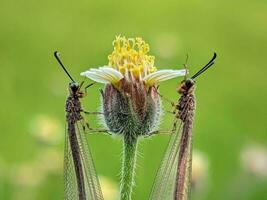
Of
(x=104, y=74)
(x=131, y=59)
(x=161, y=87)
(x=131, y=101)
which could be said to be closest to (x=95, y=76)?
(x=104, y=74)

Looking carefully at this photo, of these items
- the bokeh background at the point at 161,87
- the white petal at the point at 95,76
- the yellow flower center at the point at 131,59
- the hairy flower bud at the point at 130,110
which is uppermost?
the bokeh background at the point at 161,87

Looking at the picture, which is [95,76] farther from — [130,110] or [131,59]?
[131,59]

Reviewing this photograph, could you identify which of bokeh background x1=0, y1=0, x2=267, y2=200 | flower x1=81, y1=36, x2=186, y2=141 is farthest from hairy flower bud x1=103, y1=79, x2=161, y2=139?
bokeh background x1=0, y1=0, x2=267, y2=200

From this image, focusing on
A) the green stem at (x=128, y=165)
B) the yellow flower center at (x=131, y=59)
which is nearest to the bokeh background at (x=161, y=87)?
the yellow flower center at (x=131, y=59)

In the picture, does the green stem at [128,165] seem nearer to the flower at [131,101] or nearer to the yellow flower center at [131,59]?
the flower at [131,101]

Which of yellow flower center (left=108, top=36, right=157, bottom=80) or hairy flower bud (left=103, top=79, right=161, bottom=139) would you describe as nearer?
hairy flower bud (left=103, top=79, right=161, bottom=139)

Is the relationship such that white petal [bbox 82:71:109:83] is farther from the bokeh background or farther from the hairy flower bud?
the bokeh background
